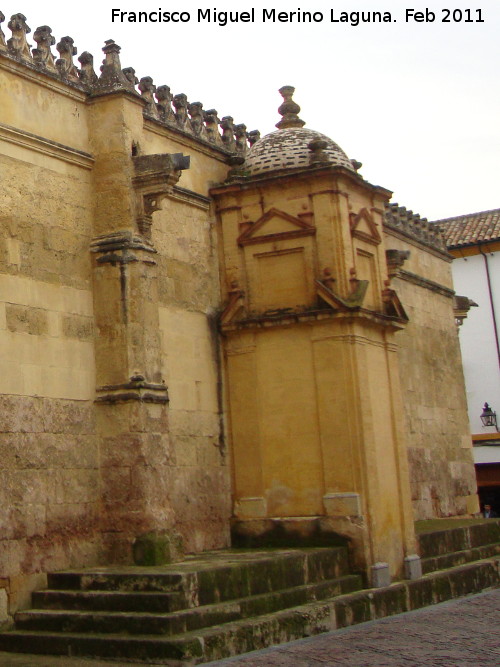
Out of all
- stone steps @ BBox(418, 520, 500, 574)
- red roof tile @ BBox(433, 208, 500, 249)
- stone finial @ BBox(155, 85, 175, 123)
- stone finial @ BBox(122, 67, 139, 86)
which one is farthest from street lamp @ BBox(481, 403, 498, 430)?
stone finial @ BBox(122, 67, 139, 86)

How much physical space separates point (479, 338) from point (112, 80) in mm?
21889

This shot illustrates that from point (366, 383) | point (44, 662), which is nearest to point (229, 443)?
point (366, 383)

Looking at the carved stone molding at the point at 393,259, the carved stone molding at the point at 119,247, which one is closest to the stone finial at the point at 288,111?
the carved stone molding at the point at 393,259

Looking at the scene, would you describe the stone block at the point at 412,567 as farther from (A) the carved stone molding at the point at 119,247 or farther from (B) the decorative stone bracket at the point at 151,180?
(B) the decorative stone bracket at the point at 151,180

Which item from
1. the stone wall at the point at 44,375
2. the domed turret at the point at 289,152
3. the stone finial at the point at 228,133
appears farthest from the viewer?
the stone finial at the point at 228,133

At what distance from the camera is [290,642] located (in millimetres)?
8945

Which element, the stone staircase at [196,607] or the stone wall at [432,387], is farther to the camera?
the stone wall at [432,387]

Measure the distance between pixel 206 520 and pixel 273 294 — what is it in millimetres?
2828

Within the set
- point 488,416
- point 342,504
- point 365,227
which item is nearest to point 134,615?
point 342,504

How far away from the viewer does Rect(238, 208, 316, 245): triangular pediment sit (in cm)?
A: 1198

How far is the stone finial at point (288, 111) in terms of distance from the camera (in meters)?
13.3

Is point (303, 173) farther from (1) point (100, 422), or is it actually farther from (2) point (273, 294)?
(1) point (100, 422)

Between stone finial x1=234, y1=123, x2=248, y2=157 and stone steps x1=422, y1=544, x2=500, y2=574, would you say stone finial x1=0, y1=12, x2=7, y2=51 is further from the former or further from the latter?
stone steps x1=422, y1=544, x2=500, y2=574

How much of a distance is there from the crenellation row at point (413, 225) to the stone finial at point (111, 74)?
6451 mm
